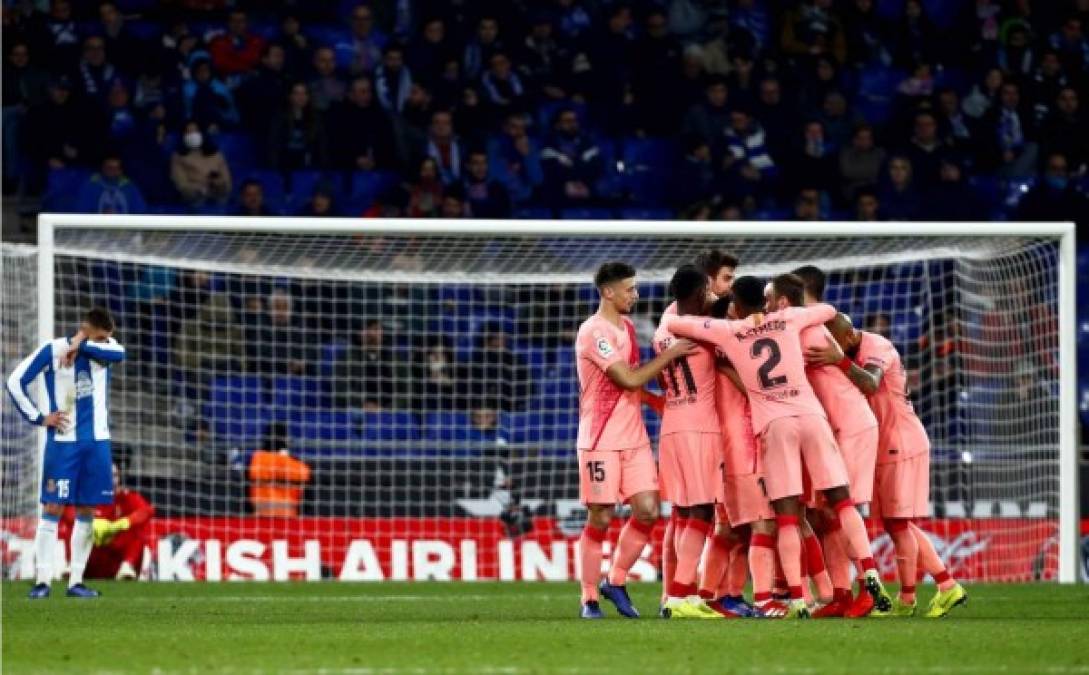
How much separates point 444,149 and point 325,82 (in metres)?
1.42

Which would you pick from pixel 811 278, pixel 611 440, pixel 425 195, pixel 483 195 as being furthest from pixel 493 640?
pixel 483 195

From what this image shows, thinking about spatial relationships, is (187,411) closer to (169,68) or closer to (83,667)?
(169,68)

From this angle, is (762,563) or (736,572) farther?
(736,572)

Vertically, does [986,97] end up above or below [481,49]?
below

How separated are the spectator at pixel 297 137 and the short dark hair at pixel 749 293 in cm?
986

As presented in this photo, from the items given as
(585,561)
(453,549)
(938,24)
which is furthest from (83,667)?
(938,24)

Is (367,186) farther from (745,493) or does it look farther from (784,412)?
(784,412)

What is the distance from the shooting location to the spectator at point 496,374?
56.4 feet

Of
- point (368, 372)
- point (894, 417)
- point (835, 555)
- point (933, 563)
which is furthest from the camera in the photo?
point (368, 372)

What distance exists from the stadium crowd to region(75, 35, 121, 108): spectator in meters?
0.02

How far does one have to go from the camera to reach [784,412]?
33.7ft

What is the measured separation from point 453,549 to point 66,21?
7285mm

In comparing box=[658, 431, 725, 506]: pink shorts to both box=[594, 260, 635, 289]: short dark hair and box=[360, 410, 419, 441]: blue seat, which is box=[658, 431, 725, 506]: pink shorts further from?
box=[360, 410, 419, 441]: blue seat

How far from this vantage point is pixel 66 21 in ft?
66.1
